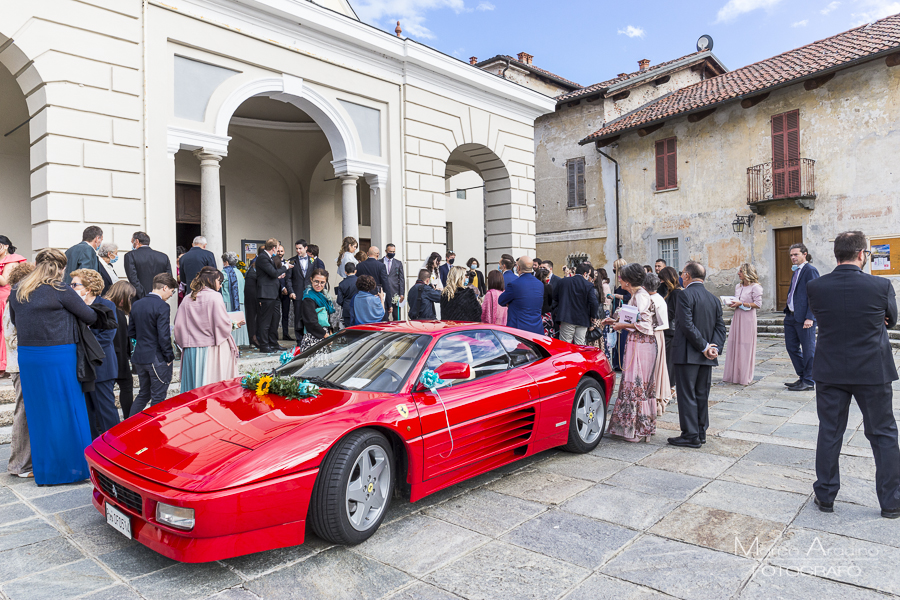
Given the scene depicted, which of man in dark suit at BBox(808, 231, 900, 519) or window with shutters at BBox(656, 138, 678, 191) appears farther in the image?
window with shutters at BBox(656, 138, 678, 191)

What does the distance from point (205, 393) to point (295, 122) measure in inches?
447

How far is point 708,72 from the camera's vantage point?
26797 millimetres

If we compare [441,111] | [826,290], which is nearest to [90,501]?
[826,290]

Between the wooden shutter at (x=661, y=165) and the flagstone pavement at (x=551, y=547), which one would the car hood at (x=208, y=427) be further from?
the wooden shutter at (x=661, y=165)

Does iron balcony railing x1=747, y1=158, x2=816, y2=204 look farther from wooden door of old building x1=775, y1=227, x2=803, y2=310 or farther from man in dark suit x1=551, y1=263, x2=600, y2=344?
man in dark suit x1=551, y1=263, x2=600, y2=344

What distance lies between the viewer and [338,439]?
3303 mm

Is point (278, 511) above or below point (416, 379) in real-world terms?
below

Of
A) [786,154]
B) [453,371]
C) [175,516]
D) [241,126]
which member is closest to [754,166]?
[786,154]

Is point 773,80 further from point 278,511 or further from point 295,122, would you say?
point 278,511

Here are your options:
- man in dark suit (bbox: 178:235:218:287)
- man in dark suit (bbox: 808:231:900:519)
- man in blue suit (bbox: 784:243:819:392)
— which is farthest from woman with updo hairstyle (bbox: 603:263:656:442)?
man in dark suit (bbox: 178:235:218:287)

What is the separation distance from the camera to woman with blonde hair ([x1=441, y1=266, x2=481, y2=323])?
26.9ft

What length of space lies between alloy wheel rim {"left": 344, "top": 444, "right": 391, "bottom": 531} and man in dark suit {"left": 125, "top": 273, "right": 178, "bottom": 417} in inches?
114

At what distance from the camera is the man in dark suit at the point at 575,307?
8.33m

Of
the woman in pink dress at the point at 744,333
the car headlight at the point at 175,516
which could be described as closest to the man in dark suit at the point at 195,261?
the car headlight at the point at 175,516
